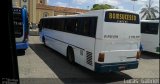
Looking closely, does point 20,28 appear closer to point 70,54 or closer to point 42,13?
point 70,54

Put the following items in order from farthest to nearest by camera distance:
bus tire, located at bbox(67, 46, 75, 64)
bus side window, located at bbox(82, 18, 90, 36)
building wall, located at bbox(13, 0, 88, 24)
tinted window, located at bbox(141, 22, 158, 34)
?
building wall, located at bbox(13, 0, 88, 24)
tinted window, located at bbox(141, 22, 158, 34)
bus tire, located at bbox(67, 46, 75, 64)
bus side window, located at bbox(82, 18, 90, 36)

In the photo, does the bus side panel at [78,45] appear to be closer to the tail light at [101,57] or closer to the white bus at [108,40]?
the white bus at [108,40]

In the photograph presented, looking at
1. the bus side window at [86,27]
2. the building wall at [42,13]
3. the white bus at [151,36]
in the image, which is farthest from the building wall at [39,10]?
the bus side window at [86,27]

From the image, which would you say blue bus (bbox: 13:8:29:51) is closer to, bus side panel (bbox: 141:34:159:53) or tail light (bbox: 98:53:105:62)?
tail light (bbox: 98:53:105:62)

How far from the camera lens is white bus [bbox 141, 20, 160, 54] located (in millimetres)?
16578

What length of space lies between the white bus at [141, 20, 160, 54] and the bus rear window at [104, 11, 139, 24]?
6.82 metres

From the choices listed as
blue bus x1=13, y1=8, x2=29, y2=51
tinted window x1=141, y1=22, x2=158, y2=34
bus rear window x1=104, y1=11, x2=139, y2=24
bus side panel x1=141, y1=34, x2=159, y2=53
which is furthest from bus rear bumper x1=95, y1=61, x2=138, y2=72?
tinted window x1=141, y1=22, x2=158, y2=34

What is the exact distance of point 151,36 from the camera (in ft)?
55.9

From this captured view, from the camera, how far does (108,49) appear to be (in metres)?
9.18

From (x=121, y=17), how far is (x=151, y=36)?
8.06 meters

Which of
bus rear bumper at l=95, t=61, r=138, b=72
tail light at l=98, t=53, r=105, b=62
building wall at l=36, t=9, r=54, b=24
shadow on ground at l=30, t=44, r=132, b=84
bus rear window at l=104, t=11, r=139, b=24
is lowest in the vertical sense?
shadow on ground at l=30, t=44, r=132, b=84

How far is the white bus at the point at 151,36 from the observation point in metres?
16.6

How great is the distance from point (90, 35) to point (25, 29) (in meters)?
6.07

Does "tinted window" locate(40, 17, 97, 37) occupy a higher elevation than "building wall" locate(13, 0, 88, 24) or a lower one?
lower
